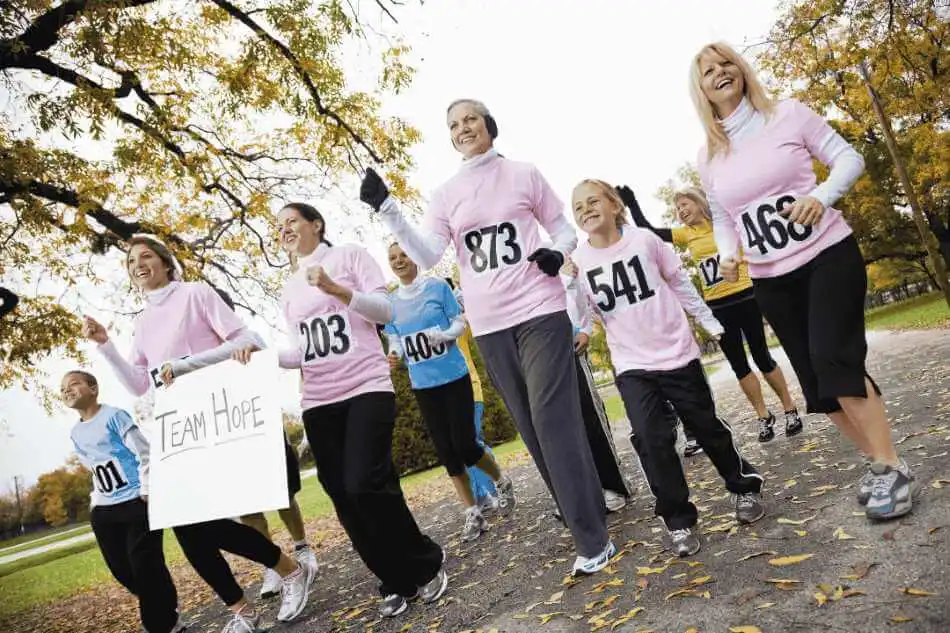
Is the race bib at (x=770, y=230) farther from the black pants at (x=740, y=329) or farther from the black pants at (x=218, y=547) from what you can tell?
the black pants at (x=218, y=547)

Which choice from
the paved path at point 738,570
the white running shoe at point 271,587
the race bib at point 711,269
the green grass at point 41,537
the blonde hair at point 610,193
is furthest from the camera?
the green grass at point 41,537

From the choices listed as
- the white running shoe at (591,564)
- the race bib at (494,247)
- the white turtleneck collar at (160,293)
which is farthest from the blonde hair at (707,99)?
the white turtleneck collar at (160,293)

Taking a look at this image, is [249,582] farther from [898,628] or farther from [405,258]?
[898,628]

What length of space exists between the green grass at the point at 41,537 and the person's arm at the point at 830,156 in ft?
101

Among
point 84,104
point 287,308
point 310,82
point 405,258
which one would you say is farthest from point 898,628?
point 310,82

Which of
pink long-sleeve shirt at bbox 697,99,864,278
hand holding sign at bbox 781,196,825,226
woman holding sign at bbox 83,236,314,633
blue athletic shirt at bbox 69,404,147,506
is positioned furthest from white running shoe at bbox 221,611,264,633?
hand holding sign at bbox 781,196,825,226

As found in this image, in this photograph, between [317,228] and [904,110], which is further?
[904,110]

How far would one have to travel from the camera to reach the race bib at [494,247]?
3.64 m

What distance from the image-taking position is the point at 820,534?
10.0 feet

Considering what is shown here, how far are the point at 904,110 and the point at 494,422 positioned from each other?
50.1 feet

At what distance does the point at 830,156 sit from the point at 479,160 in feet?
6.10

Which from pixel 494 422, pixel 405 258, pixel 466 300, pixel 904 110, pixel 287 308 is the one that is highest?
pixel 904 110

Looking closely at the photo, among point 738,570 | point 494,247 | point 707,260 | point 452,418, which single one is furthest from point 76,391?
point 707,260

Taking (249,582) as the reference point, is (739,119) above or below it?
above
